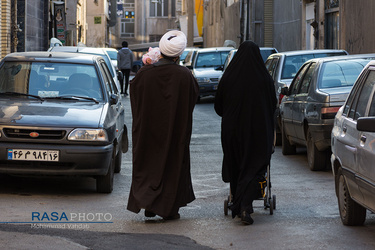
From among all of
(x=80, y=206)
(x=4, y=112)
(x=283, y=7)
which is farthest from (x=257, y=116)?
(x=283, y=7)

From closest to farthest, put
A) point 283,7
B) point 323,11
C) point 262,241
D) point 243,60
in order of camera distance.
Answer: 1. point 262,241
2. point 243,60
3. point 323,11
4. point 283,7

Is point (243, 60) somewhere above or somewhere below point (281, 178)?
above

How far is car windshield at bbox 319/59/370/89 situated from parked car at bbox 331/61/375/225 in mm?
4006

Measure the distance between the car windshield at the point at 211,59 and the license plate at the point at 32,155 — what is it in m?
20.5

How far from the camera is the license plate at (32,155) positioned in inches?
367

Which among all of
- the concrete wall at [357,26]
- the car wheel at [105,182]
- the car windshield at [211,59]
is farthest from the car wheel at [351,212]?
the car windshield at [211,59]

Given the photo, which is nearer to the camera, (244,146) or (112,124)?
(244,146)

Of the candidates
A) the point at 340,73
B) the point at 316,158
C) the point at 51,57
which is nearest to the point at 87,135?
the point at 51,57

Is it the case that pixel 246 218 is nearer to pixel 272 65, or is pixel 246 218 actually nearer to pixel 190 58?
pixel 272 65

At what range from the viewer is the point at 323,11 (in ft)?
99.0

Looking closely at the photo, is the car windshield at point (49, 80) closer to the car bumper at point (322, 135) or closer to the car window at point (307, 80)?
the car bumper at point (322, 135)

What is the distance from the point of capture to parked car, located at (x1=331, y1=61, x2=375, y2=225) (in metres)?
6.89

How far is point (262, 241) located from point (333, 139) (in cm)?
169

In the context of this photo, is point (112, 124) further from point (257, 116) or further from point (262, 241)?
point (262, 241)
